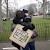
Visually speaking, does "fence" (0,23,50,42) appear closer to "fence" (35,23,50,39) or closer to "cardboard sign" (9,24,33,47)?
"fence" (35,23,50,39)

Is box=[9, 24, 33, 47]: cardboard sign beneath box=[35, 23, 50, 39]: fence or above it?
above

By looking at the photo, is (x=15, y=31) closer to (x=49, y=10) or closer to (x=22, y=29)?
(x=22, y=29)

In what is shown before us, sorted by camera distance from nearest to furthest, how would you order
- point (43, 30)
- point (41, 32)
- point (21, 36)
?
1. point (21, 36)
2. point (41, 32)
3. point (43, 30)

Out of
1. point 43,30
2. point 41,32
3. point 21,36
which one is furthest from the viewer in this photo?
point 43,30

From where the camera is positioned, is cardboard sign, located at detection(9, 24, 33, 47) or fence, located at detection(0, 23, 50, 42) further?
fence, located at detection(0, 23, 50, 42)

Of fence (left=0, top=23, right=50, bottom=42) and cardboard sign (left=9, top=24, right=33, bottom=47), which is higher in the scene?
cardboard sign (left=9, top=24, right=33, bottom=47)

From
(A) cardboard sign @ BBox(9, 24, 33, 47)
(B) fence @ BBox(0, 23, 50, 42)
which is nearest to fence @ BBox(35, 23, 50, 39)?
(B) fence @ BBox(0, 23, 50, 42)

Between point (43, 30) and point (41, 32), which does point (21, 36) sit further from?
point (43, 30)

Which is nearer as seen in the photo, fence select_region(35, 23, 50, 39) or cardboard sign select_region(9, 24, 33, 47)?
cardboard sign select_region(9, 24, 33, 47)

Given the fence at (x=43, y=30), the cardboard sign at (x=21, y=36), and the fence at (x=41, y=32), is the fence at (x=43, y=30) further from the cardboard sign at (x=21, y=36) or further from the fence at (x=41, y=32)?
the cardboard sign at (x=21, y=36)

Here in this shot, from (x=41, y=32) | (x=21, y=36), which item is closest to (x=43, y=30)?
(x=41, y=32)

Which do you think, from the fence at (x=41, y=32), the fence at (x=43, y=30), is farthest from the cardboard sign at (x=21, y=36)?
the fence at (x=43, y=30)

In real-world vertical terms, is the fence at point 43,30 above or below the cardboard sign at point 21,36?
below

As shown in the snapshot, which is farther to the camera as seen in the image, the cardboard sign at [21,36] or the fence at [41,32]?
the fence at [41,32]
